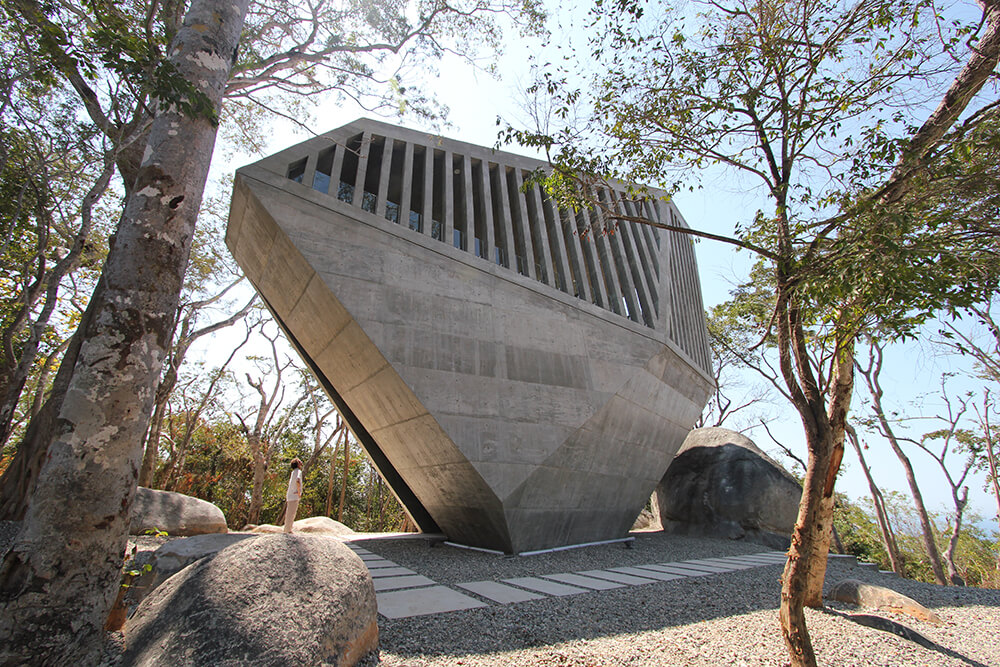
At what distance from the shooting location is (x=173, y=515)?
30.1 feet

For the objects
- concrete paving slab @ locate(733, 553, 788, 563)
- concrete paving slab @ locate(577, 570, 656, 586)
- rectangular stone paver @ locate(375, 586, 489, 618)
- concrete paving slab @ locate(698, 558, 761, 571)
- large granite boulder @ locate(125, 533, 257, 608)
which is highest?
large granite boulder @ locate(125, 533, 257, 608)

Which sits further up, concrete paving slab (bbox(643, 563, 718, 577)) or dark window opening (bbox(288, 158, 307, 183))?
dark window opening (bbox(288, 158, 307, 183))

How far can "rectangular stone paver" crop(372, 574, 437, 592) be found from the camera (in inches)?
220

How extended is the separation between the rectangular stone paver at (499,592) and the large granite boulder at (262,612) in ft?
7.03

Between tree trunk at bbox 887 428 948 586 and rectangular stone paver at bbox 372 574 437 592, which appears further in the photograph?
tree trunk at bbox 887 428 948 586

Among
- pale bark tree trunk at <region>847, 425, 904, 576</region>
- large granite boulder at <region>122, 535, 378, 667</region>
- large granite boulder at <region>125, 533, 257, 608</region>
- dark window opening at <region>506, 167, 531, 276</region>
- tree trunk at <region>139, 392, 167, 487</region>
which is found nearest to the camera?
large granite boulder at <region>122, 535, 378, 667</region>

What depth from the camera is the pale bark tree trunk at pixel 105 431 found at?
2.30 meters

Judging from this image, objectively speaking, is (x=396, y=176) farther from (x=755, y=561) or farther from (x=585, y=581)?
(x=755, y=561)

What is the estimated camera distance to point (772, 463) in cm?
1655

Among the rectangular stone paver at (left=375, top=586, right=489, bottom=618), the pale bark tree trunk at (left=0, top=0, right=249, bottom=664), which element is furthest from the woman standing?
the pale bark tree trunk at (left=0, top=0, right=249, bottom=664)

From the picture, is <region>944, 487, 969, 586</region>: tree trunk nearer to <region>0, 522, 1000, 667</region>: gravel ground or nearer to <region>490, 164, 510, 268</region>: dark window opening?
<region>0, 522, 1000, 667</region>: gravel ground

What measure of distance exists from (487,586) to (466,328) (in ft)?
13.9

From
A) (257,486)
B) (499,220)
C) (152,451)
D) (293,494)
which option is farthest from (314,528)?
(499,220)

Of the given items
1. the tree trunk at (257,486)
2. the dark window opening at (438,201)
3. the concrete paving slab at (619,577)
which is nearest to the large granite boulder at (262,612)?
the concrete paving slab at (619,577)
